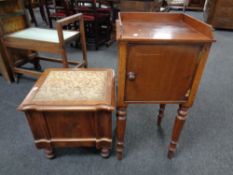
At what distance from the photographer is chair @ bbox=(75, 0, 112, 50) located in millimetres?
2663

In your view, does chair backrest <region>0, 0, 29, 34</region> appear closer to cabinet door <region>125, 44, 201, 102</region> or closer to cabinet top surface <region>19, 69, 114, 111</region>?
cabinet top surface <region>19, 69, 114, 111</region>

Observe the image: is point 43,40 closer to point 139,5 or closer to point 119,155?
point 119,155

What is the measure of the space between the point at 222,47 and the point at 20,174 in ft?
11.7

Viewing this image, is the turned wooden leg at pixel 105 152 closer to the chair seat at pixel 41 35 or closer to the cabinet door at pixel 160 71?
the cabinet door at pixel 160 71

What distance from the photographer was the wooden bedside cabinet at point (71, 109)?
0.93 metres

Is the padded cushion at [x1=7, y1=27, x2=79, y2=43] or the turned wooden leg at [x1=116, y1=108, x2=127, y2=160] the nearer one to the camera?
the turned wooden leg at [x1=116, y1=108, x2=127, y2=160]

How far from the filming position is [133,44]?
2.35 feet

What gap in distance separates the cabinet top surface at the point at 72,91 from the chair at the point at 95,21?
1.73 metres

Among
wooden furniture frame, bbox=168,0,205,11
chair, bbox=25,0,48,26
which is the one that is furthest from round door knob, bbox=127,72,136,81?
wooden furniture frame, bbox=168,0,205,11

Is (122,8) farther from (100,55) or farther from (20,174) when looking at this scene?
(20,174)

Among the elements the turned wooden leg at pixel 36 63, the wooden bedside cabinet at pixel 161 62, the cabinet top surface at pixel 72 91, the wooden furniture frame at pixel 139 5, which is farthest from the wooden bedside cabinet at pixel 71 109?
the wooden furniture frame at pixel 139 5

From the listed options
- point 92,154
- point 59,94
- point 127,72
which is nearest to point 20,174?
point 92,154

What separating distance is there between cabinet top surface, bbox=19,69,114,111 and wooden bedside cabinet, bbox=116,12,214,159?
154 mm

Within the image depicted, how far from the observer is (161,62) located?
0.77 meters
